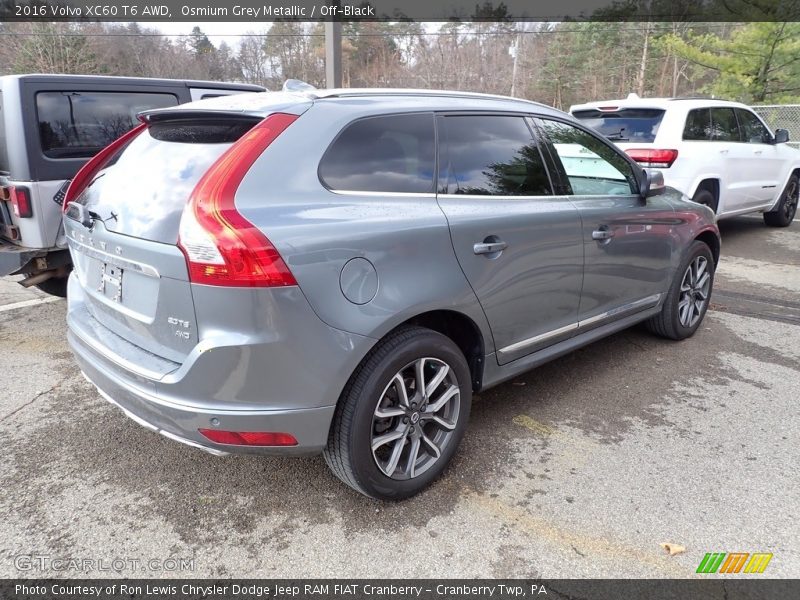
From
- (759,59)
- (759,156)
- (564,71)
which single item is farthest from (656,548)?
(564,71)

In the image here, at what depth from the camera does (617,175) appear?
379cm

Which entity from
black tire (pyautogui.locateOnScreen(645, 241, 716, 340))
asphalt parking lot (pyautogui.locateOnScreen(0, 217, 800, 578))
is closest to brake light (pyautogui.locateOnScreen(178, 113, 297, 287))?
asphalt parking lot (pyautogui.locateOnScreen(0, 217, 800, 578))

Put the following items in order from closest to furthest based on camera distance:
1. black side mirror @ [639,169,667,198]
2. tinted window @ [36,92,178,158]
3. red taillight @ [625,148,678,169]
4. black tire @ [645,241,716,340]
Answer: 1. black side mirror @ [639,169,667,198]
2. black tire @ [645,241,716,340]
3. tinted window @ [36,92,178,158]
4. red taillight @ [625,148,678,169]

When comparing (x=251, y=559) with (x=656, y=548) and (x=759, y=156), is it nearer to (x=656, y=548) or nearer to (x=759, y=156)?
(x=656, y=548)

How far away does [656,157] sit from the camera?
6.67 meters

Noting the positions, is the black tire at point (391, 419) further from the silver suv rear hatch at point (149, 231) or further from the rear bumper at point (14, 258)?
the rear bumper at point (14, 258)

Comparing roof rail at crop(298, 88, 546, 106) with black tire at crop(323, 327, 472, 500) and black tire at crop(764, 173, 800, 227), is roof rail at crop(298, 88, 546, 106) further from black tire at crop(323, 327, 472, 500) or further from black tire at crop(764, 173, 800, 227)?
black tire at crop(764, 173, 800, 227)

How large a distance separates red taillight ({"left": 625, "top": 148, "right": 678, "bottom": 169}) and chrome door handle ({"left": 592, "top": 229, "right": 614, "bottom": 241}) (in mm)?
3702

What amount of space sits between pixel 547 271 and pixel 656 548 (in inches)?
55.6

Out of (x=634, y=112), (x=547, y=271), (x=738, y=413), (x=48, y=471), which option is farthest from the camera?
(x=634, y=112)

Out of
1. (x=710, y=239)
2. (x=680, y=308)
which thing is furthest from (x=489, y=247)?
(x=710, y=239)

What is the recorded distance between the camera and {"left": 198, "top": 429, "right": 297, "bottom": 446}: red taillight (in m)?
2.14

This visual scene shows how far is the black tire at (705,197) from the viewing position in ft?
23.3

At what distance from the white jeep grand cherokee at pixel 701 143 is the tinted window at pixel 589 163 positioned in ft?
10.8
